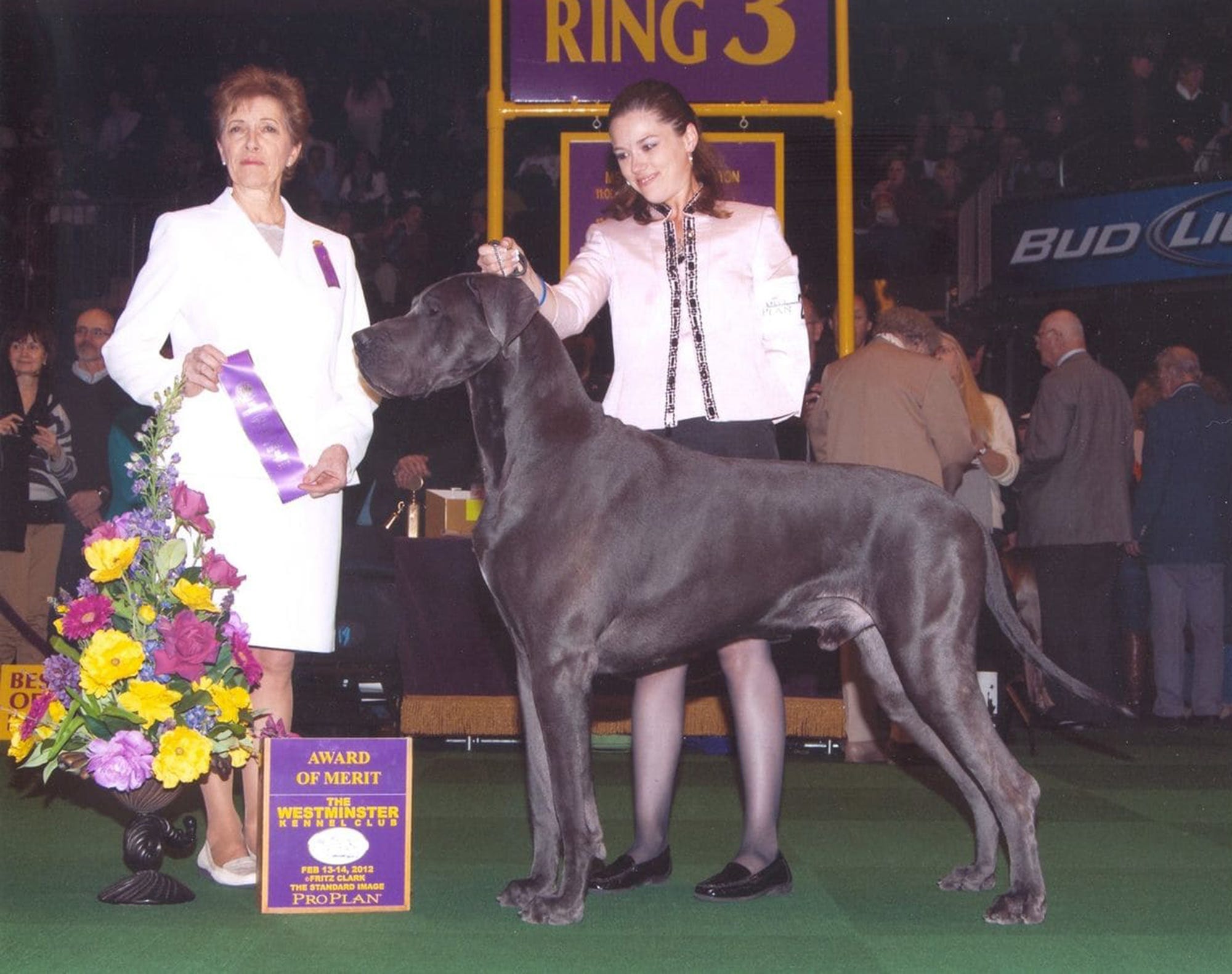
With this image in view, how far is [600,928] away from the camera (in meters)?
2.95

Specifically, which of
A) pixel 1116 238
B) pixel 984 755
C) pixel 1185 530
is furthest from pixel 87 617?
pixel 1116 238

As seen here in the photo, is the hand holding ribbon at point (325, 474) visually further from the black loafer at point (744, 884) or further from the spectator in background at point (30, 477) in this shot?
the spectator in background at point (30, 477)

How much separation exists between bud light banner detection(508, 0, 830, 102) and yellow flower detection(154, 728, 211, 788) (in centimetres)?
372

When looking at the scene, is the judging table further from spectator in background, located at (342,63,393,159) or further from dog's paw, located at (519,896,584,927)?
spectator in background, located at (342,63,393,159)

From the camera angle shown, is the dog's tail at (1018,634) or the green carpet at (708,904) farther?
the dog's tail at (1018,634)

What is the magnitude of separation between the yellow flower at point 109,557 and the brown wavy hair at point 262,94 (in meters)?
1.04

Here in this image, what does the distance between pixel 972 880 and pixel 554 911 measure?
3.47 ft

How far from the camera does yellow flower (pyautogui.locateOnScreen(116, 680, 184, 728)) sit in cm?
297

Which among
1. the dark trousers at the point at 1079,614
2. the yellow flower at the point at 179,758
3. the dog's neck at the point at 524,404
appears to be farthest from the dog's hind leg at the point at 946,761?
the dark trousers at the point at 1079,614

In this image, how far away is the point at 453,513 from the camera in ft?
19.6

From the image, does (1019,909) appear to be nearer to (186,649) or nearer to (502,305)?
(502,305)

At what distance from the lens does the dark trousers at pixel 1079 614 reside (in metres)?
6.86

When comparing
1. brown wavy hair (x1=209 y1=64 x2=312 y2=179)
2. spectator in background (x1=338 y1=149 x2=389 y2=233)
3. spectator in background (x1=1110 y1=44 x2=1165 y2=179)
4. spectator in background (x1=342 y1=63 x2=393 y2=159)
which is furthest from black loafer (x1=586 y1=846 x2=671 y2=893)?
spectator in background (x1=342 y1=63 x2=393 y2=159)

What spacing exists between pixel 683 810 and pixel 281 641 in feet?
5.92
